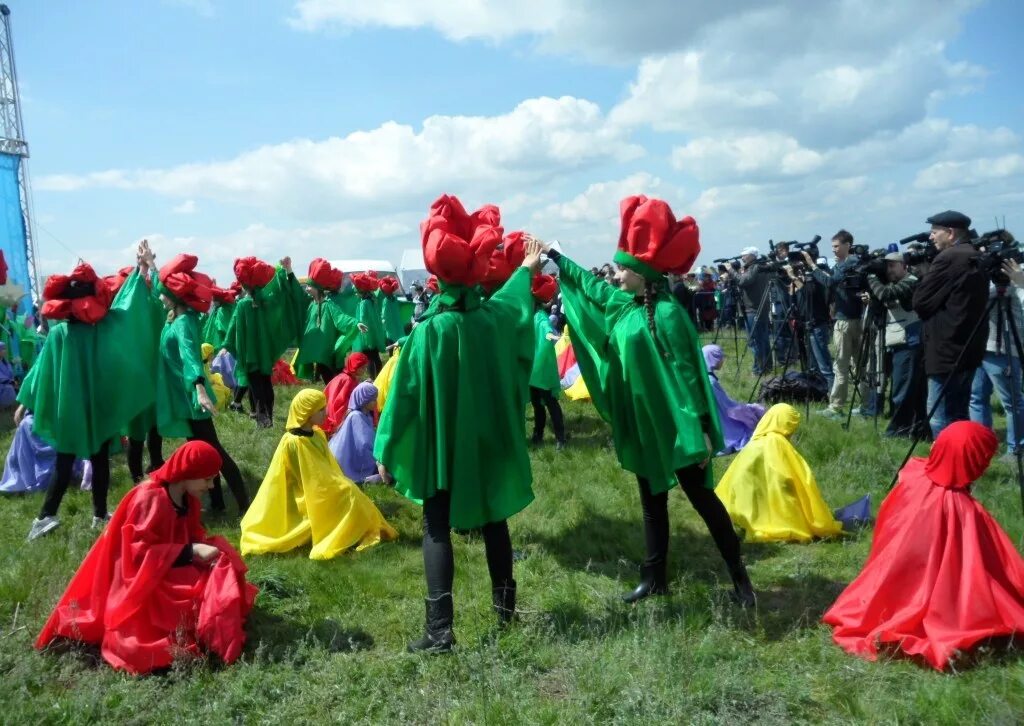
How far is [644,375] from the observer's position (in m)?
4.29

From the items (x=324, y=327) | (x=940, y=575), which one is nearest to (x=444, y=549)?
(x=940, y=575)

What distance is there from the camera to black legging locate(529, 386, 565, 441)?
817 centimetres

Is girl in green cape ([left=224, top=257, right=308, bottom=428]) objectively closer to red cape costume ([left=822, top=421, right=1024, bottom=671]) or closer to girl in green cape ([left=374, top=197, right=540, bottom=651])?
girl in green cape ([left=374, top=197, right=540, bottom=651])

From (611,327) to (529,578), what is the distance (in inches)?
65.4

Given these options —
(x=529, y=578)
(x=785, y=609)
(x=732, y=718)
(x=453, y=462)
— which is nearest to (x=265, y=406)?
(x=529, y=578)

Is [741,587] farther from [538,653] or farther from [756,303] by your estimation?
[756,303]

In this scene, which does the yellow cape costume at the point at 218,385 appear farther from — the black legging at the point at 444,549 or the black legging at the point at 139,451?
the black legging at the point at 444,549

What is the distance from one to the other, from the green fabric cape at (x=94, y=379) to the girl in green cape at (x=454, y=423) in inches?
120

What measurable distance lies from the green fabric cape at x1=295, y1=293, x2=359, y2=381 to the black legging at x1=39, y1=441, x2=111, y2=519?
468 cm

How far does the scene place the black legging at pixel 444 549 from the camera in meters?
3.91

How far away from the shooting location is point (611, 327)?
4.57 meters

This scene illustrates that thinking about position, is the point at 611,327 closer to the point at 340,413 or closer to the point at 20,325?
the point at 340,413

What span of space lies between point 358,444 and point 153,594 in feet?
10.4

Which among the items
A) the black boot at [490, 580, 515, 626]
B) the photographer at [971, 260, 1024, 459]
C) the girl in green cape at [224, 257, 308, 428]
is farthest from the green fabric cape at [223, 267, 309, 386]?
the photographer at [971, 260, 1024, 459]
